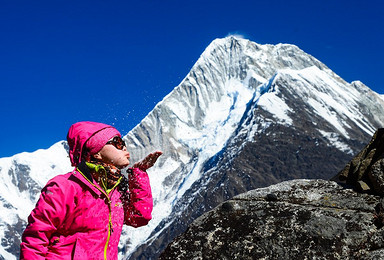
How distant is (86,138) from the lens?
4832mm

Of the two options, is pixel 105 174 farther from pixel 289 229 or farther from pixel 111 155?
pixel 289 229

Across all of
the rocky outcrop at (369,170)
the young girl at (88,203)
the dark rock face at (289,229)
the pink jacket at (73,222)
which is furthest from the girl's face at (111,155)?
the rocky outcrop at (369,170)

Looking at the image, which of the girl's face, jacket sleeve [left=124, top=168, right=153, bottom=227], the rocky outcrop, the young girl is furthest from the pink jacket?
the rocky outcrop

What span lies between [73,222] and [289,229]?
371 centimetres

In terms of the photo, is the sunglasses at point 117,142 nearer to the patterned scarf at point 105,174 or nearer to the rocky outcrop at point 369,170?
the patterned scarf at point 105,174

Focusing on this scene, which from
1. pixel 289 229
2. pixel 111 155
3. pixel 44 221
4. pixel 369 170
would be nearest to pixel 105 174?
pixel 111 155

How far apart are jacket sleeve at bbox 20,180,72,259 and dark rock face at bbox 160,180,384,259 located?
3.21 m

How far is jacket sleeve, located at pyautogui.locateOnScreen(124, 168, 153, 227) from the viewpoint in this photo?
209 inches

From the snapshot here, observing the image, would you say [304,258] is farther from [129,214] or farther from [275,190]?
[129,214]

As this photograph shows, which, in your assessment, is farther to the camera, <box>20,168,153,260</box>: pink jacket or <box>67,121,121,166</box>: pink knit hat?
<box>67,121,121,166</box>: pink knit hat

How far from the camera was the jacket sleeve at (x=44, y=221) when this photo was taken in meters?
4.23

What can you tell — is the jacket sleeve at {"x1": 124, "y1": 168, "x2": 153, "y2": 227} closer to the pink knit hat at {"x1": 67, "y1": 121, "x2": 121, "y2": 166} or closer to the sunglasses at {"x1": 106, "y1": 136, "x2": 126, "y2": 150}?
the sunglasses at {"x1": 106, "y1": 136, "x2": 126, "y2": 150}

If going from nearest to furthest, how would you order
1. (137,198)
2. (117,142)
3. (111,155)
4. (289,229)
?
(111,155) → (117,142) → (137,198) → (289,229)

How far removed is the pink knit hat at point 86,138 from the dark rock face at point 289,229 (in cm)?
305
